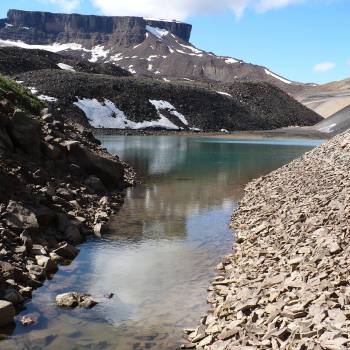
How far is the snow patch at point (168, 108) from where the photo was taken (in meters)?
129

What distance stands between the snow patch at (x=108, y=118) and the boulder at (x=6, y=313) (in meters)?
98.4

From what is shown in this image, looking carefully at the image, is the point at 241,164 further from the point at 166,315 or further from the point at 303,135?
the point at 303,135

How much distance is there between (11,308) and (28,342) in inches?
54.2

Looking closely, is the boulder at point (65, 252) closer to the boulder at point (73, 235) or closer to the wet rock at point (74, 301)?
the boulder at point (73, 235)

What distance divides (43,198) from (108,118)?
94.5 meters

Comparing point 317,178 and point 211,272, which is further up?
point 317,178

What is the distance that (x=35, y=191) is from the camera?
76.1 feet

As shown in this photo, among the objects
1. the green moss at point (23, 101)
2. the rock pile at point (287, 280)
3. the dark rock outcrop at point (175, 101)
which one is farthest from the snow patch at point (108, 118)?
the rock pile at point (287, 280)

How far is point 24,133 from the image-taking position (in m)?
27.7

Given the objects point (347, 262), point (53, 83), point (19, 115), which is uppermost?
point (53, 83)

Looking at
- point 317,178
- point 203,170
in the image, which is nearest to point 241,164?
point 203,170

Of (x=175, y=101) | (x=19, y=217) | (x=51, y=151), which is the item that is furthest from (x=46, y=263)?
(x=175, y=101)

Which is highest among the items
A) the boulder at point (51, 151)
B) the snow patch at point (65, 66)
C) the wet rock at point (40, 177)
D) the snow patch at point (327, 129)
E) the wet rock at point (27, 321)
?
the snow patch at point (65, 66)

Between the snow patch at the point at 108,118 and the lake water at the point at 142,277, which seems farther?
the snow patch at the point at 108,118
